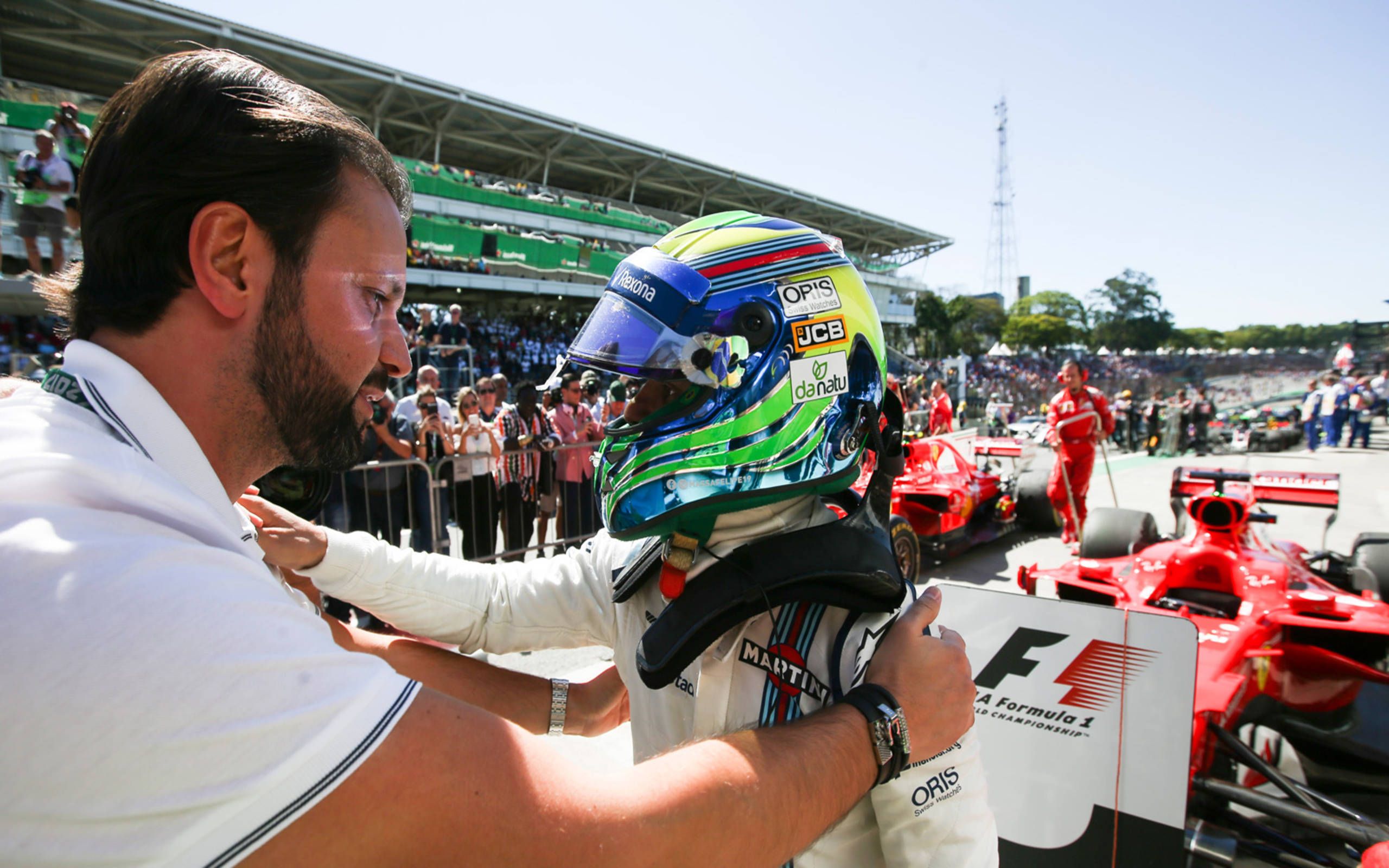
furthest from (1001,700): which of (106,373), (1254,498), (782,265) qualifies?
(1254,498)

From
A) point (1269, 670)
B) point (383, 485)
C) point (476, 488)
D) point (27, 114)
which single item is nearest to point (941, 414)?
point (476, 488)

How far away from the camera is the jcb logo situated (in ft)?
4.44

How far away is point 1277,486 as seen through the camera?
5.44 meters

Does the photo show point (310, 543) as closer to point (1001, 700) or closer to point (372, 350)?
point (372, 350)

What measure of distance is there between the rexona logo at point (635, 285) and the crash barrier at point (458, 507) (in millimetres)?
4606

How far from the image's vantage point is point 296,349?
0.95 meters

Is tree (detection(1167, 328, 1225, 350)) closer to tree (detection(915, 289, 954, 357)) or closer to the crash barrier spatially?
tree (detection(915, 289, 954, 357))

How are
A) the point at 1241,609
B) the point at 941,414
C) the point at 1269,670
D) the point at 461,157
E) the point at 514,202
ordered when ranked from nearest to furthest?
the point at 1269,670, the point at 1241,609, the point at 941,414, the point at 514,202, the point at 461,157

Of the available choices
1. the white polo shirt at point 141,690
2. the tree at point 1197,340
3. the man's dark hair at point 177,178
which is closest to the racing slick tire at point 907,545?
the man's dark hair at point 177,178

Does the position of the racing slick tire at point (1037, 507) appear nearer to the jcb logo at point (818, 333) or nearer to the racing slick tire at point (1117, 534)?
the racing slick tire at point (1117, 534)

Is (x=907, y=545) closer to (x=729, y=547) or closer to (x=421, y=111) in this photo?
(x=729, y=547)

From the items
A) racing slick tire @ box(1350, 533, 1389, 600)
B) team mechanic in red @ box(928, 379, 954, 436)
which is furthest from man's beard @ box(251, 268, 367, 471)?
team mechanic in red @ box(928, 379, 954, 436)

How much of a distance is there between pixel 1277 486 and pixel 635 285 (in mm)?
6259

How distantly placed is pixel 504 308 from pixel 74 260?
105ft
